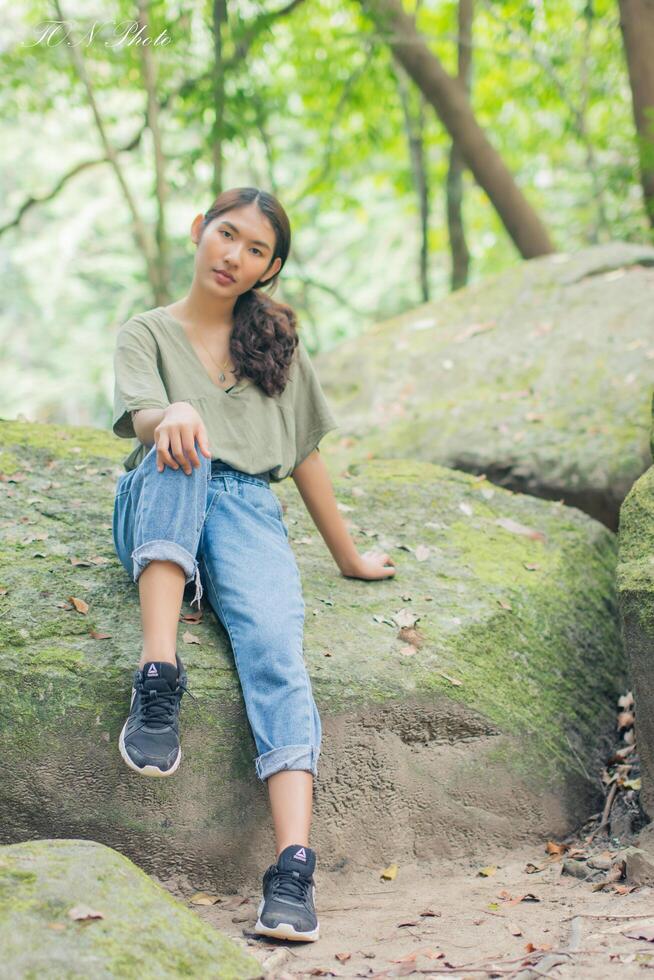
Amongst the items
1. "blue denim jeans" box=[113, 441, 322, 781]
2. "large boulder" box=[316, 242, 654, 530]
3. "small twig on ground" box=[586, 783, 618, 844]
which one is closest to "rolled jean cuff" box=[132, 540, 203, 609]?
"blue denim jeans" box=[113, 441, 322, 781]

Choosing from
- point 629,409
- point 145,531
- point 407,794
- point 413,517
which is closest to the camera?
point 145,531

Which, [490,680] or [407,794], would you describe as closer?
[407,794]

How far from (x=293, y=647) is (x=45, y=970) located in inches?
41.4

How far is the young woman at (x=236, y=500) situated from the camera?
2365 mm

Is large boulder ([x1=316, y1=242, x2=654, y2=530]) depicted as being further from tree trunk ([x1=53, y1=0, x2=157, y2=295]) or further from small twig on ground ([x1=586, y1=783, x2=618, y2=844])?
tree trunk ([x1=53, y1=0, x2=157, y2=295])

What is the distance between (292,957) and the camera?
2.17 m

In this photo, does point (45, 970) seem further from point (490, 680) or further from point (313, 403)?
point (313, 403)

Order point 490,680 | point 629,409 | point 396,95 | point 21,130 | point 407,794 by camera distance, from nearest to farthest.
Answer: point 407,794 → point 490,680 → point 629,409 → point 396,95 → point 21,130

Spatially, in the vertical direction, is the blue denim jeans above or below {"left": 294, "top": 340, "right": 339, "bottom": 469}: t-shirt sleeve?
below

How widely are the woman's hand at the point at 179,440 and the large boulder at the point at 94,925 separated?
98cm

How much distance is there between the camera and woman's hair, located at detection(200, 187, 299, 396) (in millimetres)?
2998

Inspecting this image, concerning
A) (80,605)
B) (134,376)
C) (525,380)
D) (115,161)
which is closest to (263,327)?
(134,376)

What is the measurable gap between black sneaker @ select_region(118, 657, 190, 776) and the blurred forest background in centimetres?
533

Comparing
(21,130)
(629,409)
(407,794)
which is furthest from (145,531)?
(21,130)
